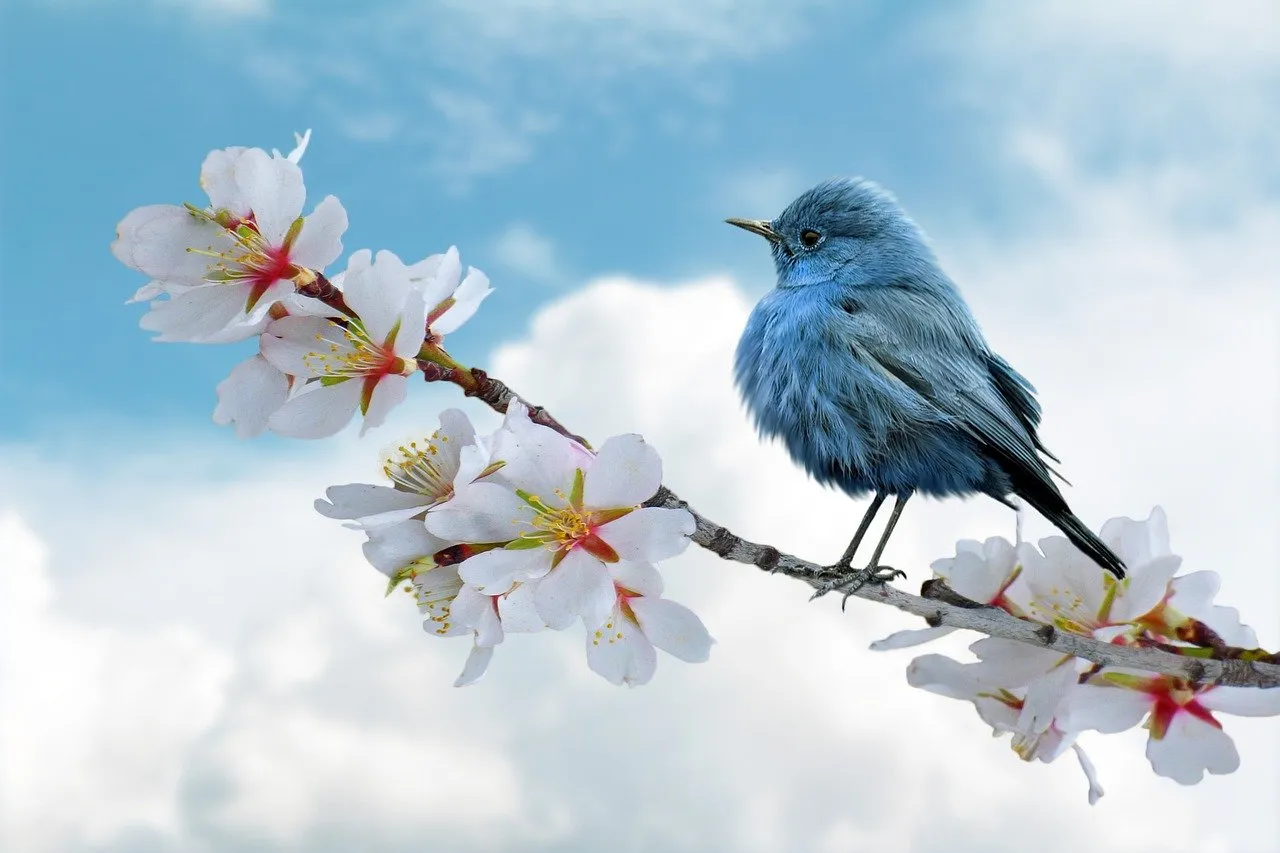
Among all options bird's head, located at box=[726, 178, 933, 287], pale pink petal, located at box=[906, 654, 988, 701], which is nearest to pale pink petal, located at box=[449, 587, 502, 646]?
pale pink petal, located at box=[906, 654, 988, 701]

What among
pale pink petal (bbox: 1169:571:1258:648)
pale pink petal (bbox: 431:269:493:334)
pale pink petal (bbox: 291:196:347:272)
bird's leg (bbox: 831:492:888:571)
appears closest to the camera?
pale pink petal (bbox: 291:196:347:272)

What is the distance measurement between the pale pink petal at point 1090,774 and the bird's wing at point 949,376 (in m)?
0.62

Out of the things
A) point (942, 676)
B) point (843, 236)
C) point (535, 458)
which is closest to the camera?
point (535, 458)

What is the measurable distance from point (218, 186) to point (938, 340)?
60.4 inches

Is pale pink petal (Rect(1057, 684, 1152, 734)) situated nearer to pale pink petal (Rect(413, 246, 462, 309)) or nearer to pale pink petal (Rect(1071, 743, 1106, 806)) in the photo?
pale pink petal (Rect(1071, 743, 1106, 806))

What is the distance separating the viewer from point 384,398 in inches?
59.5

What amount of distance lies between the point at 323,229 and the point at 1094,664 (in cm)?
135

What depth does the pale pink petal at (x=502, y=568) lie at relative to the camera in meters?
1.40

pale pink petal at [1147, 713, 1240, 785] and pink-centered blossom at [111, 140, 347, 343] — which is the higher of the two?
pale pink petal at [1147, 713, 1240, 785]

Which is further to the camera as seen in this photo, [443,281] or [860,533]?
[860,533]

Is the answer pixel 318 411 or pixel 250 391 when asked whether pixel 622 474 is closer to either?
pixel 318 411

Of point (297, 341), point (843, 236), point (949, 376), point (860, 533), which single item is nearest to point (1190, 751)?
point (860, 533)

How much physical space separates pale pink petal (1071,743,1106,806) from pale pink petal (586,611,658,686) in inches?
30.4

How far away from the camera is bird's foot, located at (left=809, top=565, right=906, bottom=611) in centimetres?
194
